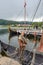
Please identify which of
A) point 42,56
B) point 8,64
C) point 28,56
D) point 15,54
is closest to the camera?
point 8,64

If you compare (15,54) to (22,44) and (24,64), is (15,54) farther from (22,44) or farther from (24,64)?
(24,64)

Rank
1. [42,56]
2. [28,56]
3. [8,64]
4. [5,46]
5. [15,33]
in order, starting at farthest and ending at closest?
[15,33] < [5,46] < [28,56] < [42,56] < [8,64]

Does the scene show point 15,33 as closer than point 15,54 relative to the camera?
No

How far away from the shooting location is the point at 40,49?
21.4 meters

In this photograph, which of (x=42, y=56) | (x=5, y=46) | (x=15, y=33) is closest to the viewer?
(x=42, y=56)

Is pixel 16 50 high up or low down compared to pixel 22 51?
down

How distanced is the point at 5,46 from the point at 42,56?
381 inches

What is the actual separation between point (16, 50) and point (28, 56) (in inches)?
181

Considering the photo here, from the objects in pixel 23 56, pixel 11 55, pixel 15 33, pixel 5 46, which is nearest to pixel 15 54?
pixel 11 55

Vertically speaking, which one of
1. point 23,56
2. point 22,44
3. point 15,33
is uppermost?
point 22,44

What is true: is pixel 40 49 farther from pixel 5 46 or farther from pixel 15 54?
pixel 5 46

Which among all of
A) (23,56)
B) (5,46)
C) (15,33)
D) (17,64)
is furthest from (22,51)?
(15,33)

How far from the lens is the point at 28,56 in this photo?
20.9 meters

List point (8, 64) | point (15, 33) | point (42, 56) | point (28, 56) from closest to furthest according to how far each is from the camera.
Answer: point (8, 64) → point (42, 56) → point (28, 56) → point (15, 33)
